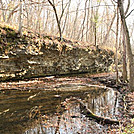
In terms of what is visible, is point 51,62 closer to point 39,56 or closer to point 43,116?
point 39,56

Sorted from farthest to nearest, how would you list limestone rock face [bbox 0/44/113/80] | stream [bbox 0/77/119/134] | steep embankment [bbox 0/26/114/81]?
limestone rock face [bbox 0/44/113/80], steep embankment [bbox 0/26/114/81], stream [bbox 0/77/119/134]

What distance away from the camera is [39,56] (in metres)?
13.0

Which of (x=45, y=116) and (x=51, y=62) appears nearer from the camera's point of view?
(x=45, y=116)

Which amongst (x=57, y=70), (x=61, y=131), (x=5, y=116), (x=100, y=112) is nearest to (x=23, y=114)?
(x=5, y=116)

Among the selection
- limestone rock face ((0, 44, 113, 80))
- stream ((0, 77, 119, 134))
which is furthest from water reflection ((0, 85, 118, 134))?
limestone rock face ((0, 44, 113, 80))

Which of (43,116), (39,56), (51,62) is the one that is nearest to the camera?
(43,116)

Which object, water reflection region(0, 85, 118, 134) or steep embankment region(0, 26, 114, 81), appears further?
steep embankment region(0, 26, 114, 81)

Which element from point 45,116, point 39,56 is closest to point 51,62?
point 39,56

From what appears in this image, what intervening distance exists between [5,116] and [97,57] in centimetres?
1633

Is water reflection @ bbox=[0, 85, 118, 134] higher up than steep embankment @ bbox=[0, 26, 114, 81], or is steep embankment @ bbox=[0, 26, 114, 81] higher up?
steep embankment @ bbox=[0, 26, 114, 81]

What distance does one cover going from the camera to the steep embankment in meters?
10.8

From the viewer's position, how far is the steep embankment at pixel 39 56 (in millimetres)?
10758

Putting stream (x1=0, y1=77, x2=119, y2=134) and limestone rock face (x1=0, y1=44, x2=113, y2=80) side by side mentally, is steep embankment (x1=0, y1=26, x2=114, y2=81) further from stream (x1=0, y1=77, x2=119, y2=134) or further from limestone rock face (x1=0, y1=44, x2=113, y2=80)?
stream (x1=0, y1=77, x2=119, y2=134)

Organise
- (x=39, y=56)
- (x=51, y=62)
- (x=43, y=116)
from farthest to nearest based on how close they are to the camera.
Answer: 1. (x=51, y=62)
2. (x=39, y=56)
3. (x=43, y=116)
